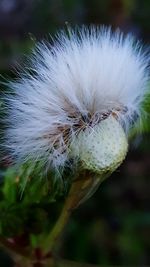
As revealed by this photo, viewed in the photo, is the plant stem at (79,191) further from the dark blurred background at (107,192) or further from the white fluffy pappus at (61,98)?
the dark blurred background at (107,192)

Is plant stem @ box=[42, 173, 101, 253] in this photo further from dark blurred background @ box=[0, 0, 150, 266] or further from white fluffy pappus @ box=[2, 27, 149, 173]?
dark blurred background @ box=[0, 0, 150, 266]

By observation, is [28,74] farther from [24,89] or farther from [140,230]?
[140,230]

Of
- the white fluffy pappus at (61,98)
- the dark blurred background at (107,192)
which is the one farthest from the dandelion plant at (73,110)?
the dark blurred background at (107,192)

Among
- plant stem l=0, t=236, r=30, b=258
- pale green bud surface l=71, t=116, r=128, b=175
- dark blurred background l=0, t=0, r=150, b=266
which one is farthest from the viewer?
dark blurred background l=0, t=0, r=150, b=266

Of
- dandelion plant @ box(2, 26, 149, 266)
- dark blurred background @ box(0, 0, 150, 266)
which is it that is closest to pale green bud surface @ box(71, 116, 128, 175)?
dandelion plant @ box(2, 26, 149, 266)

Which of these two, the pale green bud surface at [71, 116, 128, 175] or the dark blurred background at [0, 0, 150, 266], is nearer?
the pale green bud surface at [71, 116, 128, 175]

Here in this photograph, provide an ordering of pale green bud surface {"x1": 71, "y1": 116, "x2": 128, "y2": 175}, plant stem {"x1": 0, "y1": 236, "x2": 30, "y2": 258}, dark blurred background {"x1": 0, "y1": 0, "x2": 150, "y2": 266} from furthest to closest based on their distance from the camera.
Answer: dark blurred background {"x1": 0, "y1": 0, "x2": 150, "y2": 266} < plant stem {"x1": 0, "y1": 236, "x2": 30, "y2": 258} < pale green bud surface {"x1": 71, "y1": 116, "x2": 128, "y2": 175}
